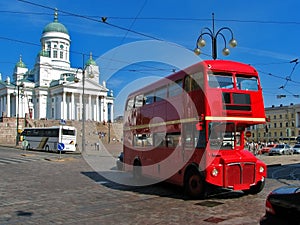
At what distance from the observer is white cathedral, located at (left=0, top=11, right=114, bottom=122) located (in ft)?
313

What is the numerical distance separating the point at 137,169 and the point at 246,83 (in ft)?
22.6

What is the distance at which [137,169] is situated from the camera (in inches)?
625

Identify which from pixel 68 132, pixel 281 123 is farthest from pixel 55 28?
pixel 281 123

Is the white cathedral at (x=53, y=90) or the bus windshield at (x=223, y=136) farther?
the white cathedral at (x=53, y=90)

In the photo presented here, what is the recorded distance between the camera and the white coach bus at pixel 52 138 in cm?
4000

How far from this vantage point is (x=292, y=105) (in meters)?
114

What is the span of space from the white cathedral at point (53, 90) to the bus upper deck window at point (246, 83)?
81.9m

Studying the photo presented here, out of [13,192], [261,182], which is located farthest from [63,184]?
[261,182]

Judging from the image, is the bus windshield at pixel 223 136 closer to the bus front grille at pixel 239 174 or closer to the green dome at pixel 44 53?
the bus front grille at pixel 239 174

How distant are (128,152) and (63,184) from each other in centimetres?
365

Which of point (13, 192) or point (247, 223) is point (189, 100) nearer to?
point (247, 223)

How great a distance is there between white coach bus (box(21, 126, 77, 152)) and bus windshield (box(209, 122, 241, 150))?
28.7 metres

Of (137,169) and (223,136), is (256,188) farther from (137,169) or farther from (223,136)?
(137,169)

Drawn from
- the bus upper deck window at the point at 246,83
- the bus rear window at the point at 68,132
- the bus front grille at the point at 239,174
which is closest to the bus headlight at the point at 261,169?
the bus front grille at the point at 239,174
